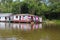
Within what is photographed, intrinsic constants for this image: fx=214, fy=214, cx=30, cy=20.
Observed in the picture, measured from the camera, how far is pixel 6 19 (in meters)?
48.4

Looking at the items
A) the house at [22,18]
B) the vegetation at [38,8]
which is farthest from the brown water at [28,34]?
the vegetation at [38,8]

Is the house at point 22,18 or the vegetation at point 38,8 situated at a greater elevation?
the vegetation at point 38,8

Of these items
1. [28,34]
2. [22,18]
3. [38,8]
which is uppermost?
[38,8]

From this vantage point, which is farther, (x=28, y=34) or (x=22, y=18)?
(x=22, y=18)

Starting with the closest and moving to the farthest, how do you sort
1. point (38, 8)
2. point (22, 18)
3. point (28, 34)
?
point (28, 34) → point (22, 18) → point (38, 8)

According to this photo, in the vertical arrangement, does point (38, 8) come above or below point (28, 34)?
above

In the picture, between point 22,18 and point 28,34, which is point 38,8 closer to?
point 22,18

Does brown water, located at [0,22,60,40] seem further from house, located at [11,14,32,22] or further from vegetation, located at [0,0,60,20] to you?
vegetation, located at [0,0,60,20]

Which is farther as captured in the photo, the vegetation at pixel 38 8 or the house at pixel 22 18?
the vegetation at pixel 38 8

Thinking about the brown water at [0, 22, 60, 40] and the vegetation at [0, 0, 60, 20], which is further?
the vegetation at [0, 0, 60, 20]

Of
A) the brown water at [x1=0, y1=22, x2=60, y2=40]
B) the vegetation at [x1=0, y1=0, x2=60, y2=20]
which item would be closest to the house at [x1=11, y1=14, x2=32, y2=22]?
the vegetation at [x1=0, y1=0, x2=60, y2=20]

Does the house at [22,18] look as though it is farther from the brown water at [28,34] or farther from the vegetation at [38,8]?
the brown water at [28,34]

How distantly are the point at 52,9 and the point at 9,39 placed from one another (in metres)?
36.2

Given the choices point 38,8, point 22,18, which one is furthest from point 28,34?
point 38,8
